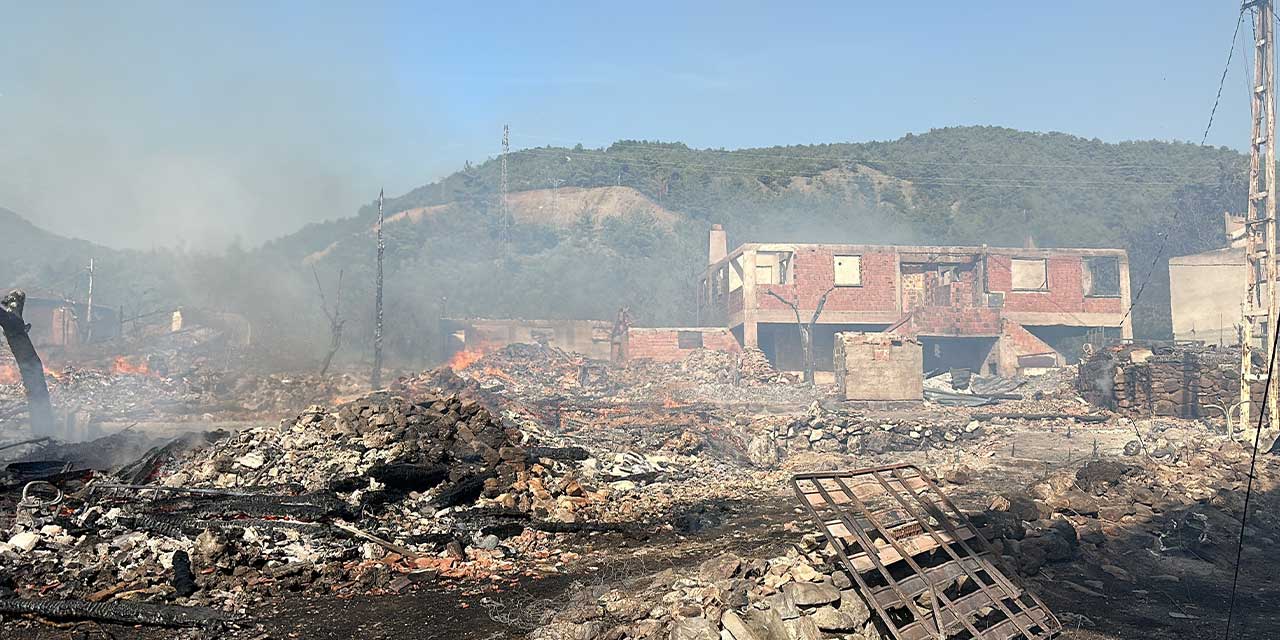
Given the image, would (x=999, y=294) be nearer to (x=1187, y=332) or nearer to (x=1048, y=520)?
(x=1187, y=332)

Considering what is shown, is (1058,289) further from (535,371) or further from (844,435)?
(844,435)

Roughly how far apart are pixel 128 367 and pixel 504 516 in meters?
26.4

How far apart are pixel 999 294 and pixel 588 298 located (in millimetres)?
25123

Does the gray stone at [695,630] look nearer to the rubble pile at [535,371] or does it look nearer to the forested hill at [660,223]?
the rubble pile at [535,371]

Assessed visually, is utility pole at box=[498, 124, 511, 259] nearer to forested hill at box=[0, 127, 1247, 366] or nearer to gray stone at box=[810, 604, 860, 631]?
forested hill at box=[0, 127, 1247, 366]

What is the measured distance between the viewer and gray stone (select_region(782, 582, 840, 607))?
5520mm

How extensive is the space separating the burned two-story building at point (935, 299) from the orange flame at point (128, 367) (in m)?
23.8

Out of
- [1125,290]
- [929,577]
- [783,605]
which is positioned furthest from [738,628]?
[1125,290]

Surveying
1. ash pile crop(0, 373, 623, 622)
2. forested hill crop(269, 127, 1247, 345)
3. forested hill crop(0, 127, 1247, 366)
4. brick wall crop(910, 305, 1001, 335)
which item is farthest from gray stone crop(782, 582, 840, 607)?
forested hill crop(269, 127, 1247, 345)

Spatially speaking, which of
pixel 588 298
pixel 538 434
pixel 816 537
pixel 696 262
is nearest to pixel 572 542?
pixel 816 537

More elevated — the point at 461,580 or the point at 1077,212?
the point at 1077,212

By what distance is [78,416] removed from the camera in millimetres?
21000

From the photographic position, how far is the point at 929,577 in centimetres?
600

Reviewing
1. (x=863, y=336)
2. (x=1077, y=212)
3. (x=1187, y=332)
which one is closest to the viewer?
(x=863, y=336)
